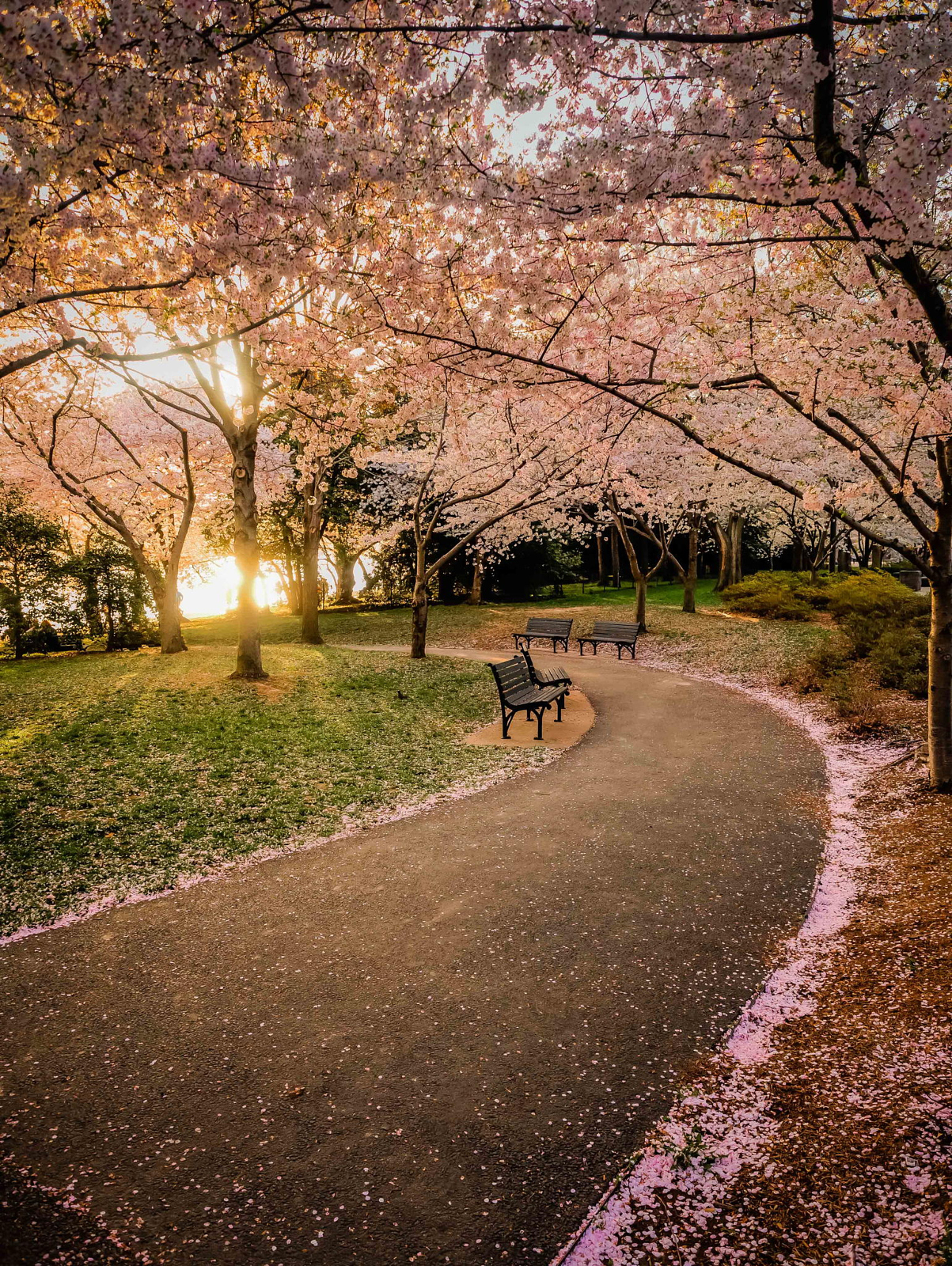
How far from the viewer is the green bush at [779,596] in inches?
918

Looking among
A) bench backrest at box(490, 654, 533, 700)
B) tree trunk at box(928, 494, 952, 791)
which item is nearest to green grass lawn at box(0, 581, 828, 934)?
bench backrest at box(490, 654, 533, 700)

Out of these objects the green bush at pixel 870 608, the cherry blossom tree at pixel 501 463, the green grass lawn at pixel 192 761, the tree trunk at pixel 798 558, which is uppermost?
the cherry blossom tree at pixel 501 463

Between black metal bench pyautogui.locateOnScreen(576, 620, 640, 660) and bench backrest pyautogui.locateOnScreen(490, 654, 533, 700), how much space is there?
6818mm

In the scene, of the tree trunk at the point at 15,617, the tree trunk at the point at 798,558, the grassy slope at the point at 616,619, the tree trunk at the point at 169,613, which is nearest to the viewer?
the tree trunk at the point at 169,613

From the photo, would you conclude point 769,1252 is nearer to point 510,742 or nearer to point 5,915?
point 5,915

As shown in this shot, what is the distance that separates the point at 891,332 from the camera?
6387 millimetres

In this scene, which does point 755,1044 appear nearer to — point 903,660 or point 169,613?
point 903,660

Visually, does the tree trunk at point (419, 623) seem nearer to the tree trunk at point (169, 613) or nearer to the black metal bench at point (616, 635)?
the black metal bench at point (616, 635)

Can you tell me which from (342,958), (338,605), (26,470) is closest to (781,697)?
(342,958)

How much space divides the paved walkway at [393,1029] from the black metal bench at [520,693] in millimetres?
3904

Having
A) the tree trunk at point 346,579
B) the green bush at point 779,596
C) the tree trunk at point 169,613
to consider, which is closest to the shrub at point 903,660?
the green bush at point 779,596

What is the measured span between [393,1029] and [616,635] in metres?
16.4

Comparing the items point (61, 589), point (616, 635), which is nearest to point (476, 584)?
point (616, 635)

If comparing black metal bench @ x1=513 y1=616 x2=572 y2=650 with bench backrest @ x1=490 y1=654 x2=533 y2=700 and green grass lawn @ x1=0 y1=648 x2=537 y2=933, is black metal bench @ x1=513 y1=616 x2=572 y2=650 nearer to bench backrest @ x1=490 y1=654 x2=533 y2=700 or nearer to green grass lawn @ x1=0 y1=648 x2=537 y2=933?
green grass lawn @ x1=0 y1=648 x2=537 y2=933
